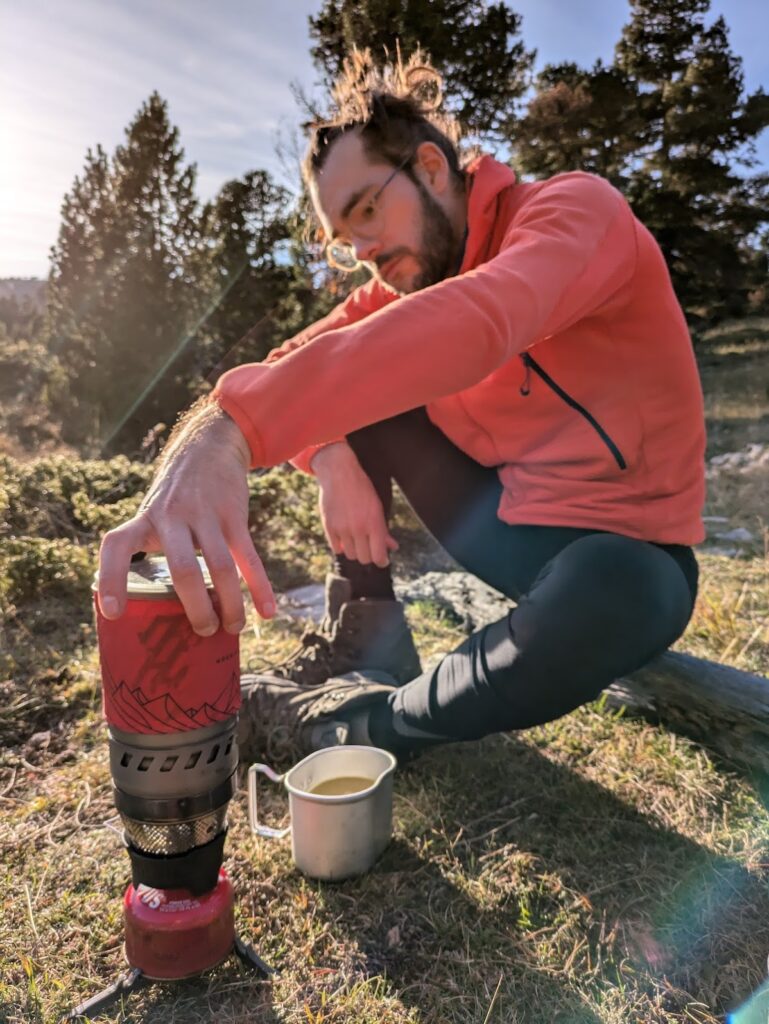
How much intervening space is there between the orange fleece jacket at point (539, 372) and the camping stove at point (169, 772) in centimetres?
30

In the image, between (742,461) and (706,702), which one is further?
(742,461)

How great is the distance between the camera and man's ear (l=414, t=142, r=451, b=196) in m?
2.06

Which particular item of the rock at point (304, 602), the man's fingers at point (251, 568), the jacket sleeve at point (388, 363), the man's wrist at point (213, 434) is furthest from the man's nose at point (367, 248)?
the rock at point (304, 602)

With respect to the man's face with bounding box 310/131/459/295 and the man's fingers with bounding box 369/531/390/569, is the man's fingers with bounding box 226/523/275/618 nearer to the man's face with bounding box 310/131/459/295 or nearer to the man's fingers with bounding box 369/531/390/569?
the man's fingers with bounding box 369/531/390/569

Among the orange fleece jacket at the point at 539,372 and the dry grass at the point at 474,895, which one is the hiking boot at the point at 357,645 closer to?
the dry grass at the point at 474,895

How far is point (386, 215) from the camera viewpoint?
204 cm

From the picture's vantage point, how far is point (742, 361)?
14.8m

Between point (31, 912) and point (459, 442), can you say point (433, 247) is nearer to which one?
point (459, 442)

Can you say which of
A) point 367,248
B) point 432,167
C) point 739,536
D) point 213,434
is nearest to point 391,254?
point 367,248

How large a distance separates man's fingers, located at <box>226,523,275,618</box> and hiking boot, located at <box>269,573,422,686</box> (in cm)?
117

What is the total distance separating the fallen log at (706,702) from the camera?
5.80ft

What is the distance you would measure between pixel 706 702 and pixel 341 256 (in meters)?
1.73

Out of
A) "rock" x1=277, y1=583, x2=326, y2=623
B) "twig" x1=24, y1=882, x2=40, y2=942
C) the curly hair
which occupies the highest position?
the curly hair

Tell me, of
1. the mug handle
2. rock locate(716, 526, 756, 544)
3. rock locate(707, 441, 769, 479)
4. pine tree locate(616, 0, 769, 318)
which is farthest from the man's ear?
pine tree locate(616, 0, 769, 318)
